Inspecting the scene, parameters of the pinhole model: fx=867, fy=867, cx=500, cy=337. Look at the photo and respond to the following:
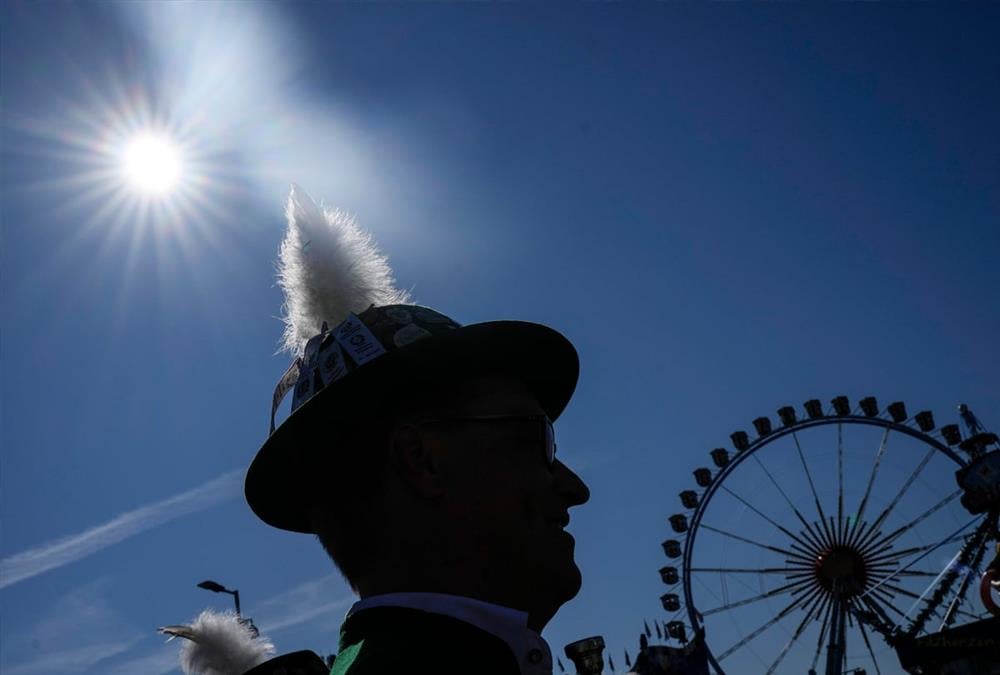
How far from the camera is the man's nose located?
102 inches

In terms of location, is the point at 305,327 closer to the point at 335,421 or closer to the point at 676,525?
the point at 335,421

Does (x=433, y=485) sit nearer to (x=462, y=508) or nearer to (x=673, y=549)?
(x=462, y=508)

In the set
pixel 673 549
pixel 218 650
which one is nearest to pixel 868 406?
pixel 673 549

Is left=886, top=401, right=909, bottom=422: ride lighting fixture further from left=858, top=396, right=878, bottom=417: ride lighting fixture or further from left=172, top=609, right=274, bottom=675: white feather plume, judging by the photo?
left=172, top=609, right=274, bottom=675: white feather plume

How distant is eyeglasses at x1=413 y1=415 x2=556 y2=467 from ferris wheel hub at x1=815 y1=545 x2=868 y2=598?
85.5ft

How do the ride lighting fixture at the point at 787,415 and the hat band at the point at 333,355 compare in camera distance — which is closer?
the hat band at the point at 333,355

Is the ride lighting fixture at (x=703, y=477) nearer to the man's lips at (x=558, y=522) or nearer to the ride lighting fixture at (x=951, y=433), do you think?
the ride lighting fixture at (x=951, y=433)

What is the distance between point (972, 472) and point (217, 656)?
1105 inches

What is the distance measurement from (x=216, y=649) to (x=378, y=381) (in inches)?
74.2

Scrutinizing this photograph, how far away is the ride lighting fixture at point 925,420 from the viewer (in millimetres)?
27156

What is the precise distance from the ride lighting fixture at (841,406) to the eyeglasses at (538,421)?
27.9 meters

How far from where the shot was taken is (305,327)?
→ 3336 millimetres

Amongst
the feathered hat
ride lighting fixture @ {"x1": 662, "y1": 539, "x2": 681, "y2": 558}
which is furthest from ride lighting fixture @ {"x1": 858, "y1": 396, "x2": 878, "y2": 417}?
the feathered hat

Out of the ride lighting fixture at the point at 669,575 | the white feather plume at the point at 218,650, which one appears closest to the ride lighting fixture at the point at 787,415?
the ride lighting fixture at the point at 669,575
